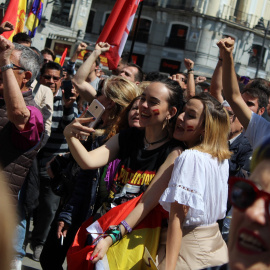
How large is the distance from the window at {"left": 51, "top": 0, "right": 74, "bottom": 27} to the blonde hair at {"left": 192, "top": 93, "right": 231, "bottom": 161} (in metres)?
28.8

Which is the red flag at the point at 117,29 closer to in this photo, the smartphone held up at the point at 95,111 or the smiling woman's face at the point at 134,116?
the smiling woman's face at the point at 134,116

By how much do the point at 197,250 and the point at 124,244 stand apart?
1.34 ft

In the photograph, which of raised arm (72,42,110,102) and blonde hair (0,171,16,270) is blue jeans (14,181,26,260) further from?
blonde hair (0,171,16,270)

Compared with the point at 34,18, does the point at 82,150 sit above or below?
below

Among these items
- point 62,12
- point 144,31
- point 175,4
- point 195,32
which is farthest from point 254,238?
point 175,4

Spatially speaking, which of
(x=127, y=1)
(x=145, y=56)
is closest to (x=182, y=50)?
(x=145, y=56)

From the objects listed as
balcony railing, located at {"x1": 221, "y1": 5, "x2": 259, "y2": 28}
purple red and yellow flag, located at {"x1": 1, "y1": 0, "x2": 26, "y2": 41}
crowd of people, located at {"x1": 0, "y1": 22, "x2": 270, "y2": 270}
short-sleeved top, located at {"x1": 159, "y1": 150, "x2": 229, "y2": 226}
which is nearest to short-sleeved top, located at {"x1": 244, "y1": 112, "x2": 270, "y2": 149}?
crowd of people, located at {"x1": 0, "y1": 22, "x2": 270, "y2": 270}

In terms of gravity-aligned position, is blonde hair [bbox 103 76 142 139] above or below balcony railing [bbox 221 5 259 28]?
below

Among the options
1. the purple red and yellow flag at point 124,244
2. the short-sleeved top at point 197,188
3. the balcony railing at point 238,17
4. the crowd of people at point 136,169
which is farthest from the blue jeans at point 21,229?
the balcony railing at point 238,17

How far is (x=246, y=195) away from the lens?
1.42 m

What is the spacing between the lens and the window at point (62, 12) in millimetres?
30828

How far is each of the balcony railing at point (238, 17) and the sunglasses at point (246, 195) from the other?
119 ft

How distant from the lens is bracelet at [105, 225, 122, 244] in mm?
2795

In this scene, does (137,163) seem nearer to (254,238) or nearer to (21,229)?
(21,229)
